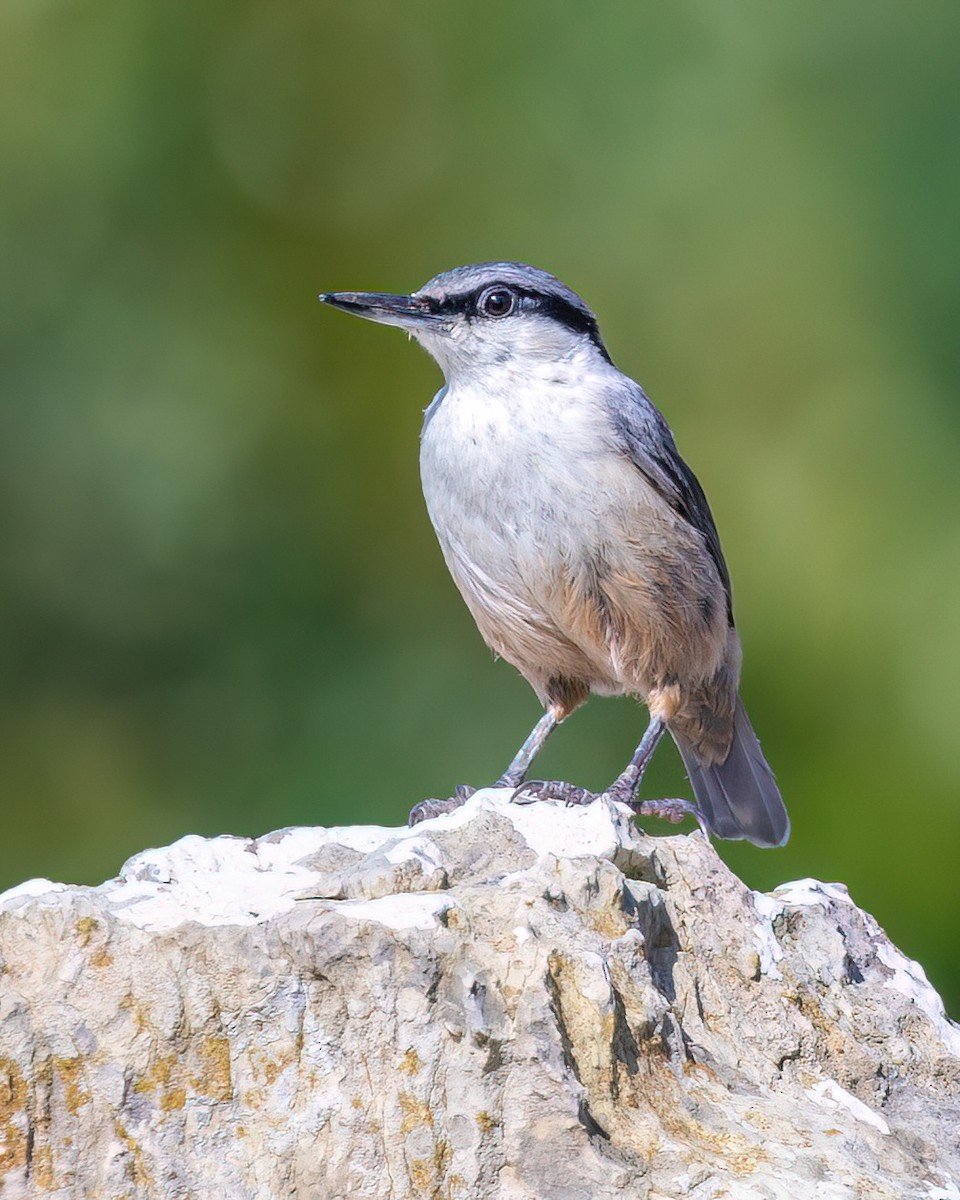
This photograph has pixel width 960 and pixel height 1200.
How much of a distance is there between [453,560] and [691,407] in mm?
2319

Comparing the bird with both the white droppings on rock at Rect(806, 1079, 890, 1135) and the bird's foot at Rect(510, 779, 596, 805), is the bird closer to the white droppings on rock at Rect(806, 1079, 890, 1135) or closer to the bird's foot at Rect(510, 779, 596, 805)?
the bird's foot at Rect(510, 779, 596, 805)

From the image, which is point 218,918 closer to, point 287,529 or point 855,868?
point 855,868

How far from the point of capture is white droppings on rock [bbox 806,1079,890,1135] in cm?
259

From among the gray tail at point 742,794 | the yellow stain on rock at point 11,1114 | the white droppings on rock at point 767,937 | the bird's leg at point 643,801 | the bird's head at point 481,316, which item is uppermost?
the bird's head at point 481,316

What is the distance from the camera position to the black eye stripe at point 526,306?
4.57 m

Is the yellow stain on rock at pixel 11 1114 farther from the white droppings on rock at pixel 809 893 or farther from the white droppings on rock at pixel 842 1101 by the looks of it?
the white droppings on rock at pixel 809 893

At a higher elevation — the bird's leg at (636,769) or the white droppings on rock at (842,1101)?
the bird's leg at (636,769)

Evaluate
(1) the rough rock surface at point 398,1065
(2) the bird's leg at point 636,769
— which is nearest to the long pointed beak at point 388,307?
(2) the bird's leg at point 636,769

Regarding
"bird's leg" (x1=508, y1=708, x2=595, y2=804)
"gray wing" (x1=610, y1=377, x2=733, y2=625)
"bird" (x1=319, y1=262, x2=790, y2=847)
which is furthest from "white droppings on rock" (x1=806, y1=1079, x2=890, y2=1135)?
"gray wing" (x1=610, y1=377, x2=733, y2=625)

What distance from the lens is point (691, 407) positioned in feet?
21.3

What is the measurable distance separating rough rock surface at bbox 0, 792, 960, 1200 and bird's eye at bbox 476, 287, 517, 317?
2271 millimetres

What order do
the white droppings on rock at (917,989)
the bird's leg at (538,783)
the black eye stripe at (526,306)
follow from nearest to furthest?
the white droppings on rock at (917,989)
the bird's leg at (538,783)
the black eye stripe at (526,306)

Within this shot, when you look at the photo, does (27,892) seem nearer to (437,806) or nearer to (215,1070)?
(215,1070)

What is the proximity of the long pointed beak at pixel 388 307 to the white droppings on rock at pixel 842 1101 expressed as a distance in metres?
2.58
